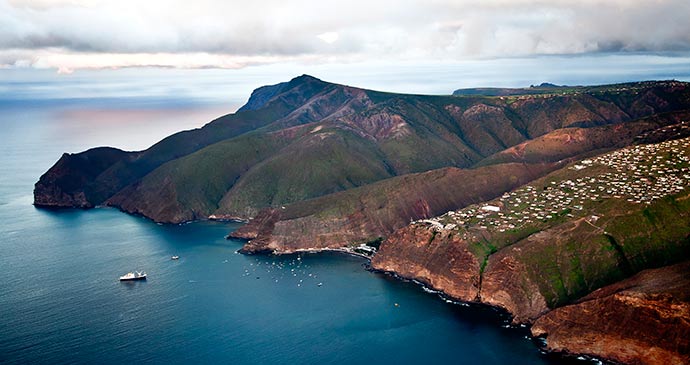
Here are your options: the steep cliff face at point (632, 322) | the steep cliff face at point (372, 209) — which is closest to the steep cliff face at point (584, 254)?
the steep cliff face at point (632, 322)

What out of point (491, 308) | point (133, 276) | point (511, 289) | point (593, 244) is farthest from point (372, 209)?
point (593, 244)

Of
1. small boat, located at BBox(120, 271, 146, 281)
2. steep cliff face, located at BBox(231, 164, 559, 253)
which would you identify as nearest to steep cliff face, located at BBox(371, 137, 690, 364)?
steep cliff face, located at BBox(231, 164, 559, 253)

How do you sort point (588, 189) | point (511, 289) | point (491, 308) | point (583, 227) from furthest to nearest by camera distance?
point (588, 189)
point (583, 227)
point (491, 308)
point (511, 289)

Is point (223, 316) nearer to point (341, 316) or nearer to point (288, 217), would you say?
point (341, 316)

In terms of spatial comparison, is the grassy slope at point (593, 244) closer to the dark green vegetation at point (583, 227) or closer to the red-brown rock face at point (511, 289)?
the dark green vegetation at point (583, 227)

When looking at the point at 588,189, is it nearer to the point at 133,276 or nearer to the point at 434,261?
the point at 434,261

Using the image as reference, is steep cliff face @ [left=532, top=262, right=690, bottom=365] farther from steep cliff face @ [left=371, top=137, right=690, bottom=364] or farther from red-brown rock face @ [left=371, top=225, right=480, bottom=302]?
red-brown rock face @ [left=371, top=225, right=480, bottom=302]
